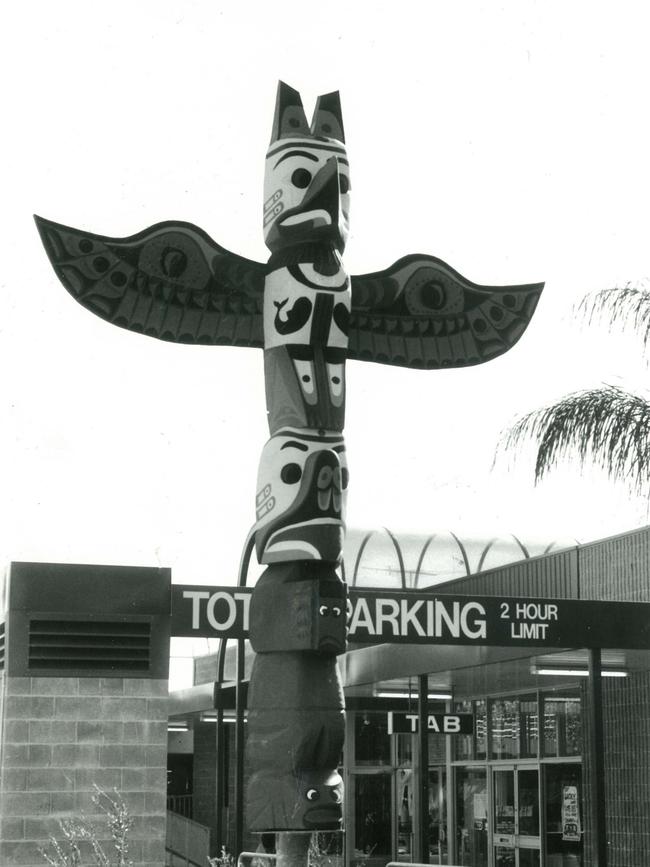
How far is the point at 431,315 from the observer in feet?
36.1

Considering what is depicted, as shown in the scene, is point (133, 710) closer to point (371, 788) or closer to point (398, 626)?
point (398, 626)

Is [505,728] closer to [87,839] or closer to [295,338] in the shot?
[87,839]

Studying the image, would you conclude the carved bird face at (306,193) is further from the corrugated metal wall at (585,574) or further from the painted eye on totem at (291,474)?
the corrugated metal wall at (585,574)

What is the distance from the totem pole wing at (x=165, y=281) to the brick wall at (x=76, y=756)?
6.82 meters

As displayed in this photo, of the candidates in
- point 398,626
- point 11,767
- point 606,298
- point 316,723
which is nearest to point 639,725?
point 398,626

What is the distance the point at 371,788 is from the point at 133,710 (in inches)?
483

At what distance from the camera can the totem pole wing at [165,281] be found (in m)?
10.0

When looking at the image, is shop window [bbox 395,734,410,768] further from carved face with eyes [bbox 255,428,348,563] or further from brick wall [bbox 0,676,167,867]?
carved face with eyes [bbox 255,428,348,563]

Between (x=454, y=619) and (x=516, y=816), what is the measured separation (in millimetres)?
7845

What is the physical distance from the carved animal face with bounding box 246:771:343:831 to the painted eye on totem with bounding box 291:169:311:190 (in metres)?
4.21

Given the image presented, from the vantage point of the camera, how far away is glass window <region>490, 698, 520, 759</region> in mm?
22984

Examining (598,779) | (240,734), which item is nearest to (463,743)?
(240,734)

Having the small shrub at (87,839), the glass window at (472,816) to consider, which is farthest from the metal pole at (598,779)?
the glass window at (472,816)

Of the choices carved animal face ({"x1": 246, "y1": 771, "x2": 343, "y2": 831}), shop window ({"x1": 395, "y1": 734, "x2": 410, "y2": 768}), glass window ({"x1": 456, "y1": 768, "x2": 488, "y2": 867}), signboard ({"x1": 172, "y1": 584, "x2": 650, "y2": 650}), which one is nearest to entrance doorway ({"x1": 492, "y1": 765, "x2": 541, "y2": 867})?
glass window ({"x1": 456, "y1": 768, "x2": 488, "y2": 867})
